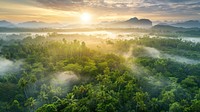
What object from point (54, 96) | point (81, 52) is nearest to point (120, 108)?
point (54, 96)

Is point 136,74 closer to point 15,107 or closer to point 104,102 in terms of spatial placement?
point 104,102

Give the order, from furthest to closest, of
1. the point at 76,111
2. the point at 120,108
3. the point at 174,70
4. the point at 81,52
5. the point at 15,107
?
the point at 81,52 < the point at 174,70 < the point at 15,107 < the point at 120,108 < the point at 76,111

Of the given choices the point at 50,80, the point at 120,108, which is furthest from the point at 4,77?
the point at 120,108

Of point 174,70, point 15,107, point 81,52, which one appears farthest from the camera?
point 81,52

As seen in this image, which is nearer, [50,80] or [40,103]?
[40,103]

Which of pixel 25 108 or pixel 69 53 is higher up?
pixel 69 53

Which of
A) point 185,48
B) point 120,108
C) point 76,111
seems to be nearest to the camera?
point 76,111

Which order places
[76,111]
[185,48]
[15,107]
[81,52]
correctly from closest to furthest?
[76,111], [15,107], [81,52], [185,48]

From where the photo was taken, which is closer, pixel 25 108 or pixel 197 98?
pixel 197 98

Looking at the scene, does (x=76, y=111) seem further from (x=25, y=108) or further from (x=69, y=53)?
(x=69, y=53)
